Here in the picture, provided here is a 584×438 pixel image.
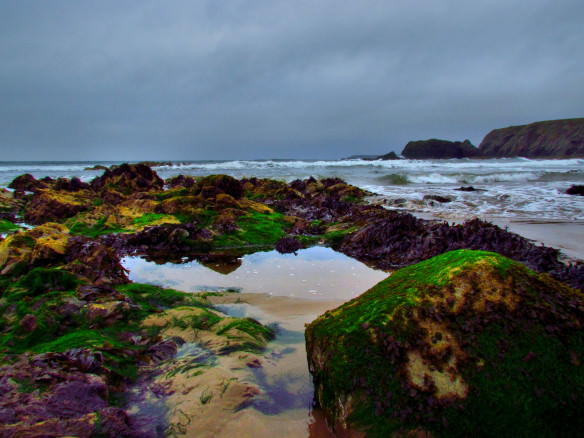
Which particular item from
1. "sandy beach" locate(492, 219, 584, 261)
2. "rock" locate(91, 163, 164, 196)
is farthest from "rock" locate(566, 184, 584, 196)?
"rock" locate(91, 163, 164, 196)

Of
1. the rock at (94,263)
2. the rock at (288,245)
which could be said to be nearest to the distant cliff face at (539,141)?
the rock at (288,245)

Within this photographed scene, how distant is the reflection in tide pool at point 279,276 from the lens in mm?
3801

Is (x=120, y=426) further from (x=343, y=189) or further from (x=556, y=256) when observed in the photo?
(x=343, y=189)

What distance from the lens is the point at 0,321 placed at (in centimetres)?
258

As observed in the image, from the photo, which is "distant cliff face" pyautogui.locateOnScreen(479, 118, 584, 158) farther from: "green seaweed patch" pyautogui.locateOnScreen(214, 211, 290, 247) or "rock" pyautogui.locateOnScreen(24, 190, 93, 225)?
"rock" pyautogui.locateOnScreen(24, 190, 93, 225)

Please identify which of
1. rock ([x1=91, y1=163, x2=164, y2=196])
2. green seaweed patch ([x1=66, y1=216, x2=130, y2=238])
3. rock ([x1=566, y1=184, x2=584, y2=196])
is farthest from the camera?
rock ([x1=91, y1=163, x2=164, y2=196])

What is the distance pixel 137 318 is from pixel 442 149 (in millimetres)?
81352

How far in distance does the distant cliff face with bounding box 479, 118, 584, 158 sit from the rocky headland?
76356mm

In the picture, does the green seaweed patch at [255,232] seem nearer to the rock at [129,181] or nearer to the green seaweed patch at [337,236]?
the green seaweed patch at [337,236]

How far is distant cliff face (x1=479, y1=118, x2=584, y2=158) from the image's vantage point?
66688mm

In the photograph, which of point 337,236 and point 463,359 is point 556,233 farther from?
point 463,359

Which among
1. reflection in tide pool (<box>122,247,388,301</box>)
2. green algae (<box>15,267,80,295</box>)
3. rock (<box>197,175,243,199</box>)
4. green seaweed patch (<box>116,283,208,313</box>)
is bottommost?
reflection in tide pool (<box>122,247,388,301</box>)

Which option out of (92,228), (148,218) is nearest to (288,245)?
(148,218)

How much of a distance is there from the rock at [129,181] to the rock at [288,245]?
837cm
